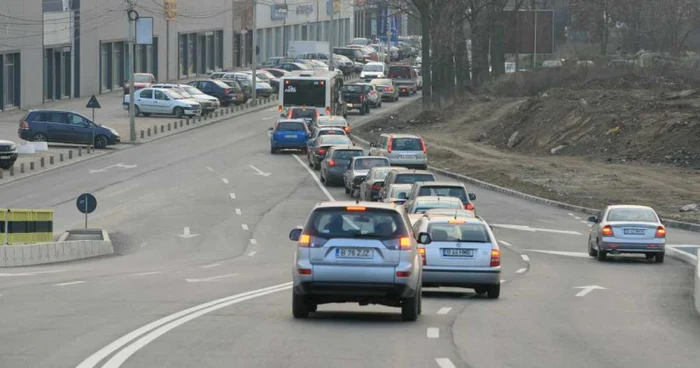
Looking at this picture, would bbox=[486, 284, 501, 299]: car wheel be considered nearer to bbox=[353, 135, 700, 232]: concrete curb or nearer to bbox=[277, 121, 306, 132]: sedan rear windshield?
bbox=[353, 135, 700, 232]: concrete curb

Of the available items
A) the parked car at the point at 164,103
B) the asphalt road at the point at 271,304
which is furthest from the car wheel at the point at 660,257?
the parked car at the point at 164,103

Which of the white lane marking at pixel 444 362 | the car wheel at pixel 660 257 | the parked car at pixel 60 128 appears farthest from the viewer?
the parked car at pixel 60 128

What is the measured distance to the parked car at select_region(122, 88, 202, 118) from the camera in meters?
75.2

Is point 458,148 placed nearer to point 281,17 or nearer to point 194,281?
point 194,281

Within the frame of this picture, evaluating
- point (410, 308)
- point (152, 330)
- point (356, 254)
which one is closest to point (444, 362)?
point (356, 254)

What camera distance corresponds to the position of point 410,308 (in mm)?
17438

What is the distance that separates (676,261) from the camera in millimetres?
32750

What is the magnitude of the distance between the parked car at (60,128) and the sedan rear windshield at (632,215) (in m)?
31.8

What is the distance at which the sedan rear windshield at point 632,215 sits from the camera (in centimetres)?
3219

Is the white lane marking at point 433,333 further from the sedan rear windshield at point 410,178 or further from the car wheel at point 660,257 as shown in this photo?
the sedan rear windshield at point 410,178

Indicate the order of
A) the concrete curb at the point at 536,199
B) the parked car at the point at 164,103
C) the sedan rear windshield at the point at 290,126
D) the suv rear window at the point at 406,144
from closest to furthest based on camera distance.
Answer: the concrete curb at the point at 536,199, the suv rear window at the point at 406,144, the sedan rear windshield at the point at 290,126, the parked car at the point at 164,103

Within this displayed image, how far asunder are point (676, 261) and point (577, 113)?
31.5 m

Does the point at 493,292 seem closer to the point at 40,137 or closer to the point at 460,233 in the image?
the point at 460,233

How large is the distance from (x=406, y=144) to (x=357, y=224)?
113 ft
